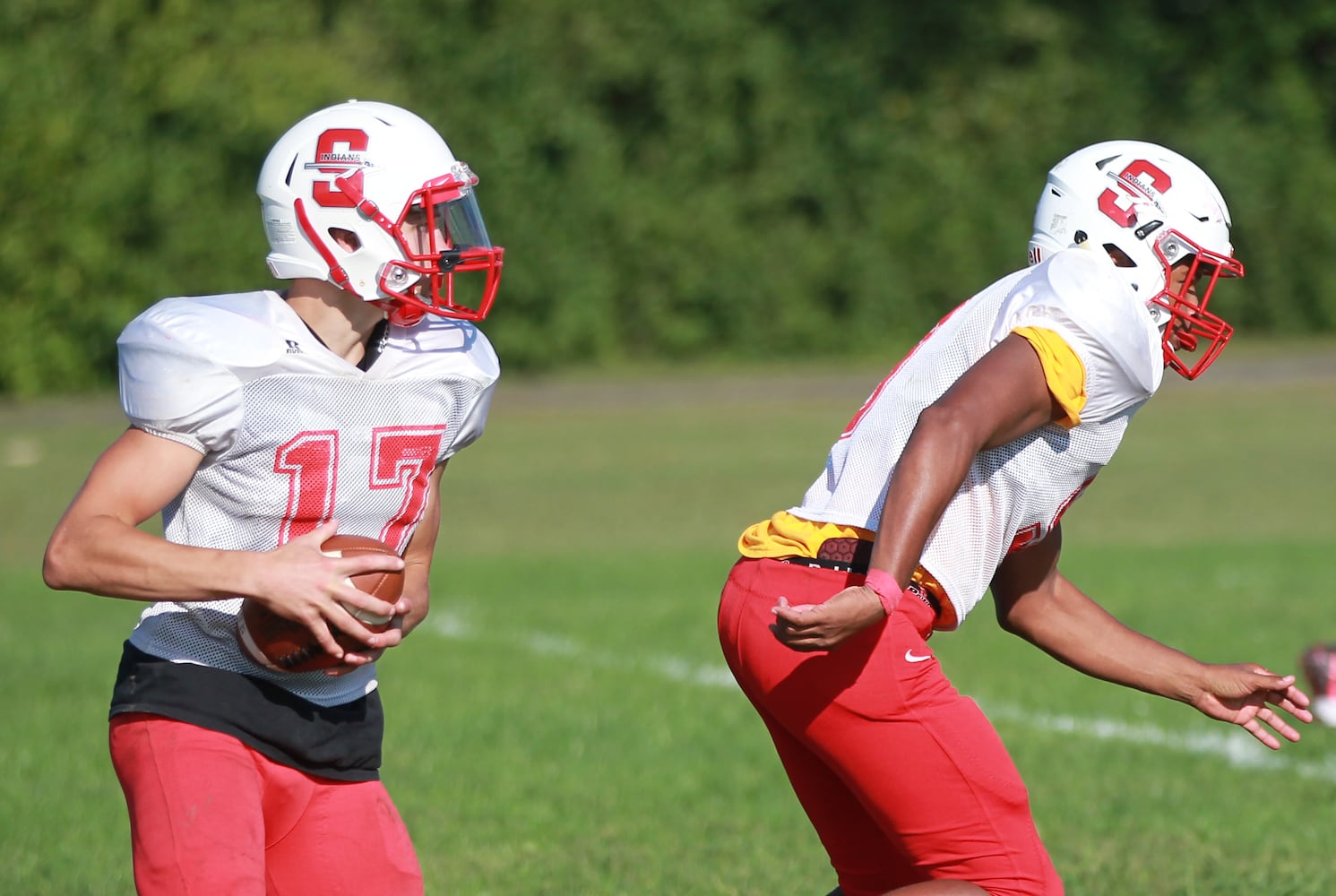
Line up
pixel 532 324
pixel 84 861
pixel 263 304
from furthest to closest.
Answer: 1. pixel 532 324
2. pixel 84 861
3. pixel 263 304

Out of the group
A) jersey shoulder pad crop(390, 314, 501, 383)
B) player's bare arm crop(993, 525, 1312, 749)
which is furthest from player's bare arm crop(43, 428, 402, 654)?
player's bare arm crop(993, 525, 1312, 749)

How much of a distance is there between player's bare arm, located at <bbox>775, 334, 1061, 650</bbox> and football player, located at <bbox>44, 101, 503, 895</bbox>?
811 mm

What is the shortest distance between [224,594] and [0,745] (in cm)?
423

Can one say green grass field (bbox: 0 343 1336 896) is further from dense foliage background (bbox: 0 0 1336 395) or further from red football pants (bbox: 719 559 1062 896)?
dense foliage background (bbox: 0 0 1336 395)

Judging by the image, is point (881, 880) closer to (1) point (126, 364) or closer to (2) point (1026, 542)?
(2) point (1026, 542)

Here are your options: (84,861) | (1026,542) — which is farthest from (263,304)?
(84,861)

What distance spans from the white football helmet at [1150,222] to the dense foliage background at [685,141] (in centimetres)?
1761

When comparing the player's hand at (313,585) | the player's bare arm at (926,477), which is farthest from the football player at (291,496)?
the player's bare arm at (926,477)

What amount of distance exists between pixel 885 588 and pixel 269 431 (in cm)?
122

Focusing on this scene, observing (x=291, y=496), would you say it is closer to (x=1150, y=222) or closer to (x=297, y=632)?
(x=297, y=632)

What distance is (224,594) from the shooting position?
2998mm

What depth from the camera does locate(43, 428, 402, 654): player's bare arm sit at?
297 cm

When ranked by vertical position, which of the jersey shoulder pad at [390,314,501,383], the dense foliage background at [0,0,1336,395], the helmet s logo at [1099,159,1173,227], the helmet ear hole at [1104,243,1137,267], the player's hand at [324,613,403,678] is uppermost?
the helmet s logo at [1099,159,1173,227]

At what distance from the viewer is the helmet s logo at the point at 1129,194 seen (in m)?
3.53
